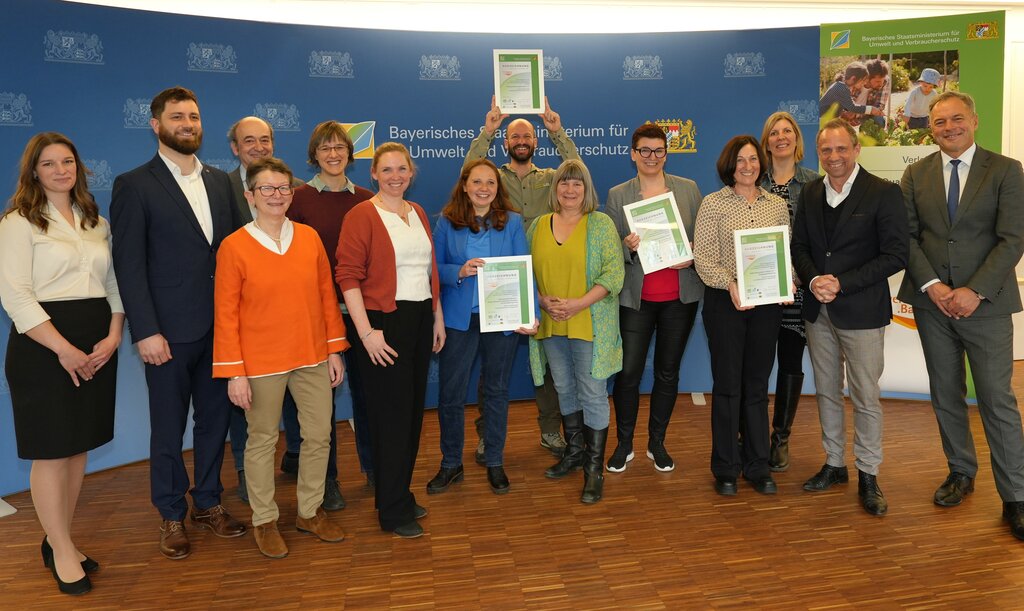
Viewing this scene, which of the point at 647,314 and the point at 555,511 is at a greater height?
the point at 647,314

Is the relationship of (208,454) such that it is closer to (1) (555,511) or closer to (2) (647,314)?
(1) (555,511)

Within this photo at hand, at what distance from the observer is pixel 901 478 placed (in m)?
3.92

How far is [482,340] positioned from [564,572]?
1279 millimetres

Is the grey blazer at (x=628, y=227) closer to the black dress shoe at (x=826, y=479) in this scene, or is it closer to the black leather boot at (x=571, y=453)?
the black leather boot at (x=571, y=453)

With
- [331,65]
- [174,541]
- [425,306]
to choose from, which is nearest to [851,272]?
[425,306]

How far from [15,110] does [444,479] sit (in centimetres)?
307

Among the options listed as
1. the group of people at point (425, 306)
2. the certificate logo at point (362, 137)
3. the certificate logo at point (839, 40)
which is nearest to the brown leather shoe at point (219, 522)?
the group of people at point (425, 306)

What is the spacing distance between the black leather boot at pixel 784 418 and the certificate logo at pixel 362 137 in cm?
314

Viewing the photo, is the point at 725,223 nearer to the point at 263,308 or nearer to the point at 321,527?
the point at 263,308

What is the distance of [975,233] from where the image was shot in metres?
3.32

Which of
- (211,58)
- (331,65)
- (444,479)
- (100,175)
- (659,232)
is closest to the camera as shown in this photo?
(659,232)

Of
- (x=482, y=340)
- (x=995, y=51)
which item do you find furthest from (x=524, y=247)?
(x=995, y=51)

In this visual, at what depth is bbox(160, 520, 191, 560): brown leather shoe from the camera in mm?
3260

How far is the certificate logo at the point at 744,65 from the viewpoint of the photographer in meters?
5.49
